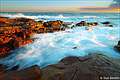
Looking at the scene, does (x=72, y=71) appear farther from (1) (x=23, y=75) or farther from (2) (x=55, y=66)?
(1) (x=23, y=75)

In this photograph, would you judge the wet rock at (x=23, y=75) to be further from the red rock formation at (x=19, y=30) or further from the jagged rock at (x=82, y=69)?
the red rock formation at (x=19, y=30)

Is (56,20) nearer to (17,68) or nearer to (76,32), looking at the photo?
(76,32)

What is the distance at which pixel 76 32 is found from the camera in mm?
9672

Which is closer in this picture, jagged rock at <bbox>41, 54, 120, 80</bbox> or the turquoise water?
jagged rock at <bbox>41, 54, 120, 80</bbox>

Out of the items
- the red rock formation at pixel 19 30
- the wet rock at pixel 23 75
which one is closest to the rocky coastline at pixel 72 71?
the wet rock at pixel 23 75

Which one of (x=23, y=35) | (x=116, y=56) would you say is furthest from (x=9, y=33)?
(x=116, y=56)

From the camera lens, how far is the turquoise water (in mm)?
6866

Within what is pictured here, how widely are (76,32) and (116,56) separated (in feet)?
10.4

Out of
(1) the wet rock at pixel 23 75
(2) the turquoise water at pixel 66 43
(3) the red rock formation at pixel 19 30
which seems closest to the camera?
(1) the wet rock at pixel 23 75

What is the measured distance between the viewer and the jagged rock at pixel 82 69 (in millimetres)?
5327

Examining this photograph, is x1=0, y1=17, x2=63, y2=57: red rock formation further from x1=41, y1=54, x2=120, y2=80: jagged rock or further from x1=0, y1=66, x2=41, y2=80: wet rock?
x1=41, y1=54, x2=120, y2=80: jagged rock

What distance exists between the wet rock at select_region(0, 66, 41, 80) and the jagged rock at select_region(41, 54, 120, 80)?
0.17 metres

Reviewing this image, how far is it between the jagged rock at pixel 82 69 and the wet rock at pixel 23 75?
0.17 meters

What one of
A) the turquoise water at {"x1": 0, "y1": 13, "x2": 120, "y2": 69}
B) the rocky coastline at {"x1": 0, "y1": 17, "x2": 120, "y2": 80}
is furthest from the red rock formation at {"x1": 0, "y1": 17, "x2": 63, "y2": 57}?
the turquoise water at {"x1": 0, "y1": 13, "x2": 120, "y2": 69}
